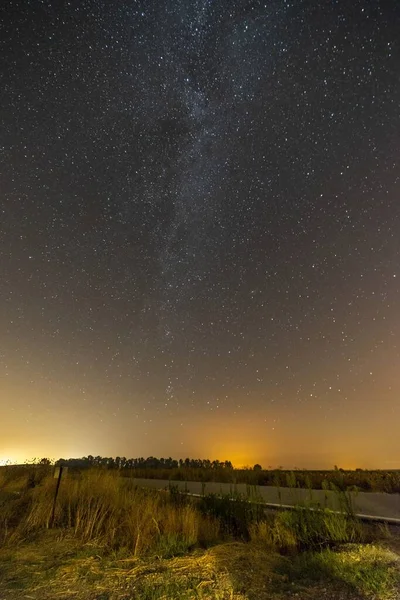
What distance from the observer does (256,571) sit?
5.00m

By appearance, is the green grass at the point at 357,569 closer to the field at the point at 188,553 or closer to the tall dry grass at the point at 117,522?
the field at the point at 188,553

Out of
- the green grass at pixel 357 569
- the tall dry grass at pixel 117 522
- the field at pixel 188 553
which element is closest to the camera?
the green grass at pixel 357 569

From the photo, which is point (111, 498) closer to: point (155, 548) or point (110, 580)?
point (155, 548)

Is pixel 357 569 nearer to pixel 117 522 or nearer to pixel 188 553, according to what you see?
pixel 188 553

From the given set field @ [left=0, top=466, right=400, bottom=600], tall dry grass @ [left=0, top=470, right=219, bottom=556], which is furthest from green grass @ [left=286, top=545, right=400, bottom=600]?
tall dry grass @ [left=0, top=470, right=219, bottom=556]

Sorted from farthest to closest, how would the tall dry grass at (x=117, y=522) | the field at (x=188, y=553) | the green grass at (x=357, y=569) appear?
the tall dry grass at (x=117, y=522) < the field at (x=188, y=553) < the green grass at (x=357, y=569)

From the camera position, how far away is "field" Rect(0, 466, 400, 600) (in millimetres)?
4371

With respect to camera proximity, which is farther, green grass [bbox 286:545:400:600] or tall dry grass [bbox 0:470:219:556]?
tall dry grass [bbox 0:470:219:556]

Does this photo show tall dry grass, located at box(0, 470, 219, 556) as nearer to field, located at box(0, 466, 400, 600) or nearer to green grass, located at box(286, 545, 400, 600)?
field, located at box(0, 466, 400, 600)

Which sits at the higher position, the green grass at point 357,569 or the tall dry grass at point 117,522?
the tall dry grass at point 117,522

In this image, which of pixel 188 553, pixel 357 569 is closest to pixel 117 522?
pixel 188 553

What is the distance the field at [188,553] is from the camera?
437 cm

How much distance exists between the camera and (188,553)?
5.90 meters

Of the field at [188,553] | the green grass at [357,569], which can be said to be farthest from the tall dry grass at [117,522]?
the green grass at [357,569]
